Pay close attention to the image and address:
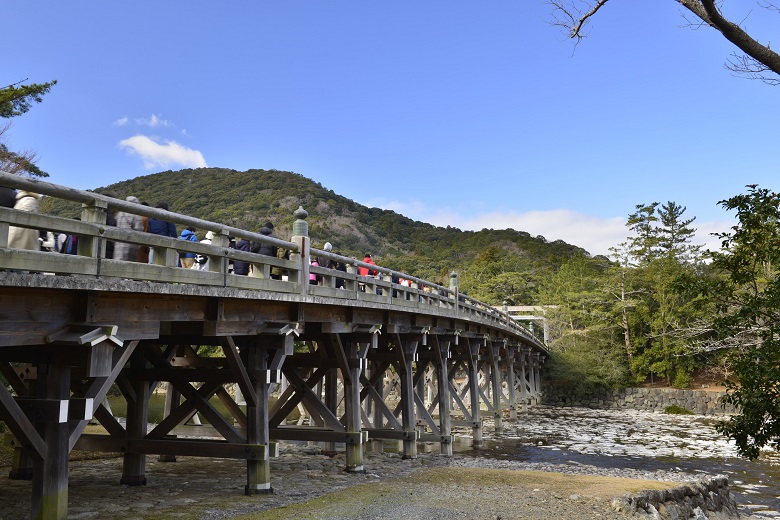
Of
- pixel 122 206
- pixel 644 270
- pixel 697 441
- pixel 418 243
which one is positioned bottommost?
pixel 697 441

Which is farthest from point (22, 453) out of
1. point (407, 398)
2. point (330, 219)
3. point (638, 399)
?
point (330, 219)

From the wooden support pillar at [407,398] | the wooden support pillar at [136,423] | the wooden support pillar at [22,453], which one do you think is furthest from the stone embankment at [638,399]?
the wooden support pillar at [22,453]

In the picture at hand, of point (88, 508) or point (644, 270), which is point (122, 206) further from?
point (644, 270)

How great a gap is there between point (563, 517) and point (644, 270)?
38922 millimetres

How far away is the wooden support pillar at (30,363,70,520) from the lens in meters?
5.57

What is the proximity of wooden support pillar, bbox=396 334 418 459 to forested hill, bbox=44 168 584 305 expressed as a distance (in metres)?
60.6

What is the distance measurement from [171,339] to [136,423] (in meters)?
1.35

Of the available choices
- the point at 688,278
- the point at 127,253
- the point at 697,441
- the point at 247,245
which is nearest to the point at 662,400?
the point at 697,441

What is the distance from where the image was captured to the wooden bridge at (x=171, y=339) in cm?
534

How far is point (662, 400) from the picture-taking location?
3878 centimetres

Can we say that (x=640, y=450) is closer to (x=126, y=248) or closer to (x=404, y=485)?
(x=404, y=485)

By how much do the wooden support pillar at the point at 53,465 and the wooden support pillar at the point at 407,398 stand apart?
9.14 m

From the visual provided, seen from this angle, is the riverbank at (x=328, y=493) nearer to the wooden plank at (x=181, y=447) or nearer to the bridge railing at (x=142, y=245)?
the wooden plank at (x=181, y=447)

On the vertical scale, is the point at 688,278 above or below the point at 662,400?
above
